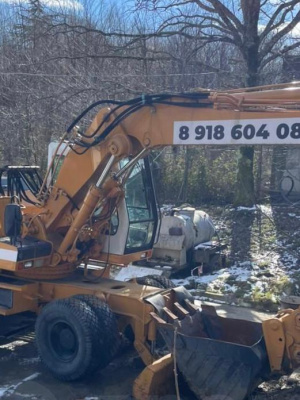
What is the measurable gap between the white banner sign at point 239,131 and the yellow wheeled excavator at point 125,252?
0.03ft

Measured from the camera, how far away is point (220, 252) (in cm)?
1227

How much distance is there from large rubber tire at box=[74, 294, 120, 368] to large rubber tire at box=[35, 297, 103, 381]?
39 mm

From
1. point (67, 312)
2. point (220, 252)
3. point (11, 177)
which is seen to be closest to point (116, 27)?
point (220, 252)

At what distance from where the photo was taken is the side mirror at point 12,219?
726 centimetres

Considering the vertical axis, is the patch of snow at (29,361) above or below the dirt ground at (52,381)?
below

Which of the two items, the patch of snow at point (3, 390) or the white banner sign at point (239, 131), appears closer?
the white banner sign at point (239, 131)

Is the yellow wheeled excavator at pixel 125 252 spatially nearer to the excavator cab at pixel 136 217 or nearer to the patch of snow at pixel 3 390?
the excavator cab at pixel 136 217

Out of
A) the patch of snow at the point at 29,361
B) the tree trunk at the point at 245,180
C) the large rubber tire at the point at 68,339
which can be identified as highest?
the tree trunk at the point at 245,180

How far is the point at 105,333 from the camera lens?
657 cm

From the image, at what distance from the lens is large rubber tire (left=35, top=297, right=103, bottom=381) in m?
6.52

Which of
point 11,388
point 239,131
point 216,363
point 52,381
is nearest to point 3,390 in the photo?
point 11,388

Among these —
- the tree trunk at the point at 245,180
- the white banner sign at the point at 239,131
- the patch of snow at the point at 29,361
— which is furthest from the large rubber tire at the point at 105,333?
the tree trunk at the point at 245,180

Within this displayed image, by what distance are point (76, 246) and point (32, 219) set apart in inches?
25.9

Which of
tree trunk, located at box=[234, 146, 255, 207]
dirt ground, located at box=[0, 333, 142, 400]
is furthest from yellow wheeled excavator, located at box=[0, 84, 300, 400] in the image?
tree trunk, located at box=[234, 146, 255, 207]
